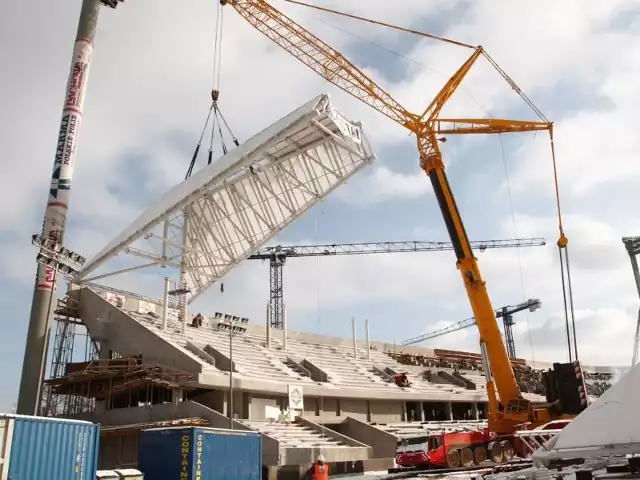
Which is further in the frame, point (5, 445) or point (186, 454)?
point (186, 454)

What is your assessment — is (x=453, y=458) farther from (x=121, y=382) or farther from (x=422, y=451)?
(x=121, y=382)

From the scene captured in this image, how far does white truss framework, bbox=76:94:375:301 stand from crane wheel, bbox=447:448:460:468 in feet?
70.5

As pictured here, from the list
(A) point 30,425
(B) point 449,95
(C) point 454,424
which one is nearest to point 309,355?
(C) point 454,424

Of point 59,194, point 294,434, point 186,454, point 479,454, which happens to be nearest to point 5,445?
point 186,454

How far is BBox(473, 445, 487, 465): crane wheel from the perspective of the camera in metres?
26.1

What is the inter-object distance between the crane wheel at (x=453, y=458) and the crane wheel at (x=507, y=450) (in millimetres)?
2630

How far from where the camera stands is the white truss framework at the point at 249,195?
39.5m

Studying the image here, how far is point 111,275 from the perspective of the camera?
1807 inches

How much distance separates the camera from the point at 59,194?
4262 cm

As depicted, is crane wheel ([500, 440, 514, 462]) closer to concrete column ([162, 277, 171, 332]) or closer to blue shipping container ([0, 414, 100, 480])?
blue shipping container ([0, 414, 100, 480])

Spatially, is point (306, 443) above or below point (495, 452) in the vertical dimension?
above

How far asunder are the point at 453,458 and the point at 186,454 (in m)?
12.5

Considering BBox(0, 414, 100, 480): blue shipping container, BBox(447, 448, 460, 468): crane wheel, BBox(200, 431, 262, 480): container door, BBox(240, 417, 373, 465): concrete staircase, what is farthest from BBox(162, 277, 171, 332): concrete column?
BBox(0, 414, 100, 480): blue shipping container

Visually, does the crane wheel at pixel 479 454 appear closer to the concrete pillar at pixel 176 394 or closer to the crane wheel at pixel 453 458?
the crane wheel at pixel 453 458
